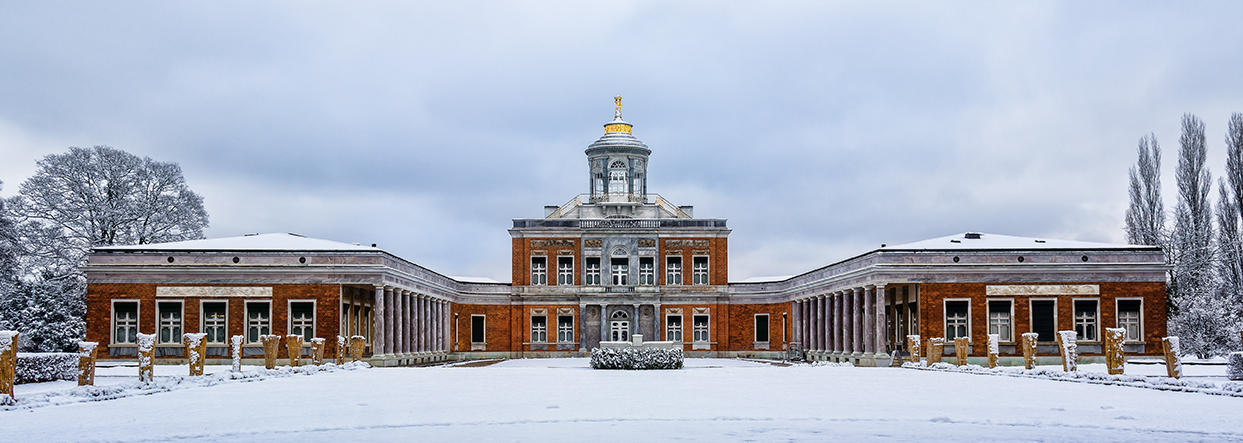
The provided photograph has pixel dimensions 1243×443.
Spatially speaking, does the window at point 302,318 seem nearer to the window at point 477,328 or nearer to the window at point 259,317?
the window at point 259,317

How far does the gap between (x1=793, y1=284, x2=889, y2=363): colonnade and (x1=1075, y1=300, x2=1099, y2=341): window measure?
24.4 ft

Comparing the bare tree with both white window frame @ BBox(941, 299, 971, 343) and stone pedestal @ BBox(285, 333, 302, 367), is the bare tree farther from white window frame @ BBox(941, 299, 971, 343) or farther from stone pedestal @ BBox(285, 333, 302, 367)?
stone pedestal @ BBox(285, 333, 302, 367)

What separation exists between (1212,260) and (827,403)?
3951 cm

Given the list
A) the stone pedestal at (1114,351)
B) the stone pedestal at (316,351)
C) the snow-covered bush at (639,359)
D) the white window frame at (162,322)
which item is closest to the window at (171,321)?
the white window frame at (162,322)

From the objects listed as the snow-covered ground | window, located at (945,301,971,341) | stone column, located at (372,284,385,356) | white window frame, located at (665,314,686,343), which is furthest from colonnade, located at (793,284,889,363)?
stone column, located at (372,284,385,356)

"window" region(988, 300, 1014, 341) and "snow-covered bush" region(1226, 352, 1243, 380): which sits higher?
"window" region(988, 300, 1014, 341)

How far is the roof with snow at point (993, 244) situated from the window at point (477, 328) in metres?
27.8

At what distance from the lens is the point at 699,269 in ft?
214

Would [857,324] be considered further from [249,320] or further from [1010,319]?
[249,320]

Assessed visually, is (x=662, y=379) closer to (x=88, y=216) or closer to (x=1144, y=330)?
(x=1144, y=330)

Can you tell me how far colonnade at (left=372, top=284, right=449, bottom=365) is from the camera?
45.9 m

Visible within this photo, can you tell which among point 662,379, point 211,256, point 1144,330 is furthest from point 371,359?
point 1144,330

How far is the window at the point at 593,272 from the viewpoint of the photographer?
64.9 m

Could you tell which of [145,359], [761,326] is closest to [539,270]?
[761,326]
